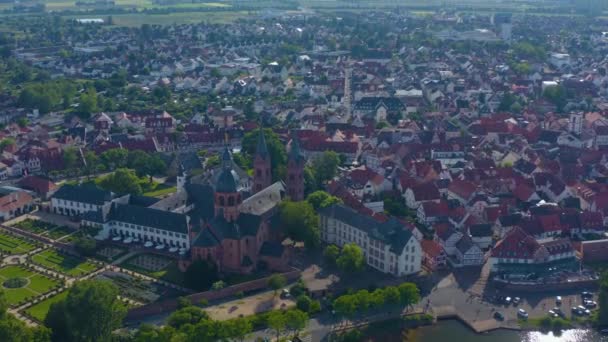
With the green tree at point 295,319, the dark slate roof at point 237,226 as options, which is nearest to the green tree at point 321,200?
the dark slate roof at point 237,226

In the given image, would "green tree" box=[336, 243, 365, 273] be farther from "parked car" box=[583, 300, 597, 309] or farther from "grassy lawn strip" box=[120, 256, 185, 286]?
"parked car" box=[583, 300, 597, 309]

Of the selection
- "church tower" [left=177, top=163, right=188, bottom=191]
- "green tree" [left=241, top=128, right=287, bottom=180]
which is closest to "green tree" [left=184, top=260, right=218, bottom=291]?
"church tower" [left=177, top=163, right=188, bottom=191]

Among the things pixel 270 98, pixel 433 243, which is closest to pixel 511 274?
pixel 433 243

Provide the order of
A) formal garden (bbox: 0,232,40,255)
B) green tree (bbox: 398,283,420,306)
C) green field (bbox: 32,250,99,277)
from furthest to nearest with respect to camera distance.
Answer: formal garden (bbox: 0,232,40,255), green field (bbox: 32,250,99,277), green tree (bbox: 398,283,420,306)

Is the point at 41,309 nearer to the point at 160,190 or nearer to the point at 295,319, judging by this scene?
the point at 295,319

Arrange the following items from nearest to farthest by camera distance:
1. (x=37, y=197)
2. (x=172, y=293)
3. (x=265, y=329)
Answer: (x=265, y=329), (x=172, y=293), (x=37, y=197)

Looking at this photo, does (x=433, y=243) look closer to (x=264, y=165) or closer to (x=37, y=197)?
(x=264, y=165)

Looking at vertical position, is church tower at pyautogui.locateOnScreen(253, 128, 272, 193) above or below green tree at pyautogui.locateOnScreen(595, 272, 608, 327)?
above
